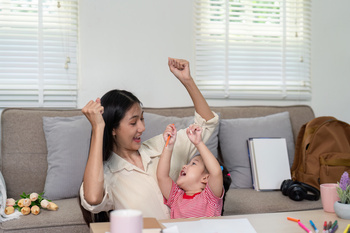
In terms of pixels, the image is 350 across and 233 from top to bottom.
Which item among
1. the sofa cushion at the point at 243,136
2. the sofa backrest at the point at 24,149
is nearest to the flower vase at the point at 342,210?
the sofa cushion at the point at 243,136

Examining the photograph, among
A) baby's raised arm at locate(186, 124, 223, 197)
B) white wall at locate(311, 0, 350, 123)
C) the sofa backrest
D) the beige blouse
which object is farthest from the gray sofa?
baby's raised arm at locate(186, 124, 223, 197)

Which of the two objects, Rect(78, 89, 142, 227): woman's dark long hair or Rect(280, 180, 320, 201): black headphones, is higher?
Rect(78, 89, 142, 227): woman's dark long hair

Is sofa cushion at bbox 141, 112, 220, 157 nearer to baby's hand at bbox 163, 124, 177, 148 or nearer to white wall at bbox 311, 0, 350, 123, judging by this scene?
baby's hand at bbox 163, 124, 177, 148

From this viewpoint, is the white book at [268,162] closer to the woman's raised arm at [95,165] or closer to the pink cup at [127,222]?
the woman's raised arm at [95,165]

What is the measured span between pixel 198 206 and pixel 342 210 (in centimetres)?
49

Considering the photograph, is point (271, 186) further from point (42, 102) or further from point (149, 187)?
point (42, 102)

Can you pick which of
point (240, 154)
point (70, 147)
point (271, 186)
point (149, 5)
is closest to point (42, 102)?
point (70, 147)

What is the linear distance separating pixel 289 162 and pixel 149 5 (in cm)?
143

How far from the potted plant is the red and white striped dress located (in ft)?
1.33

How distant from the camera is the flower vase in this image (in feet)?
4.56

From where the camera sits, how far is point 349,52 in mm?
3309

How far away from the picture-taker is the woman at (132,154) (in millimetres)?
1636

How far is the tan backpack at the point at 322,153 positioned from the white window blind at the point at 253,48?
70 centimetres

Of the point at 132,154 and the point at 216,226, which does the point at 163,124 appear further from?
the point at 216,226
